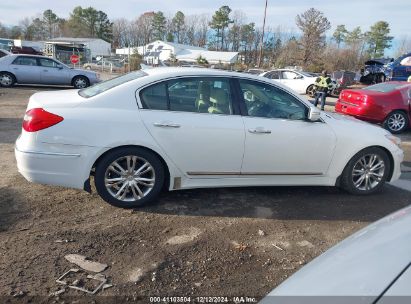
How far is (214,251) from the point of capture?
12.0 feet

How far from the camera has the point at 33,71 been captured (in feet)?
56.0

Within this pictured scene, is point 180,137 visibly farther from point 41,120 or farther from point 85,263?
point 85,263

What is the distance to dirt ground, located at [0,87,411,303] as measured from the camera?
3.08 m

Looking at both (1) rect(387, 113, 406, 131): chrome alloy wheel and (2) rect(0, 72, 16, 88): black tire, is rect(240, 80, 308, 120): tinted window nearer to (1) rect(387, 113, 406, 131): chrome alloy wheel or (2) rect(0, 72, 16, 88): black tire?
(1) rect(387, 113, 406, 131): chrome alloy wheel

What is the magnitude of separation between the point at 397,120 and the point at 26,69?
14.5 meters

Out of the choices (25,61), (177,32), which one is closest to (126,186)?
(25,61)

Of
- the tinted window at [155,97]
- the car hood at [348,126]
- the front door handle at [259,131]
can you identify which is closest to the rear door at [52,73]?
the tinted window at [155,97]

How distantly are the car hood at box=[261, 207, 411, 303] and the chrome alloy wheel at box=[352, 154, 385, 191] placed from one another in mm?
3411

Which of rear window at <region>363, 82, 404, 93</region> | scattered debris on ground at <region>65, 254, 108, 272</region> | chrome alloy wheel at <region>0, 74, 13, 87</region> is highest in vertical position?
rear window at <region>363, 82, 404, 93</region>

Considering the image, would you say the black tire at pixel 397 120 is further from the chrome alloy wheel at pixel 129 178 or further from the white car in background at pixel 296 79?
the white car in background at pixel 296 79

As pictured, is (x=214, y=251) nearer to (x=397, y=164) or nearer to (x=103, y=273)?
(x=103, y=273)

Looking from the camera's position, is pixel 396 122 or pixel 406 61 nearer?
pixel 396 122

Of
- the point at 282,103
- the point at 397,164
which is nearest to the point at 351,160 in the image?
the point at 397,164

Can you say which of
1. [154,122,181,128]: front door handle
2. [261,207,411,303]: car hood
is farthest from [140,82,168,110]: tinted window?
[261,207,411,303]: car hood
